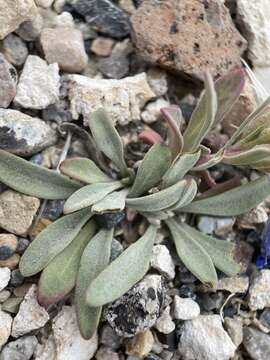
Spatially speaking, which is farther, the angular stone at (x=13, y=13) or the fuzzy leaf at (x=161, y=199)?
the angular stone at (x=13, y=13)

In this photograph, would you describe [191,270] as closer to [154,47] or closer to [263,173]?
[263,173]

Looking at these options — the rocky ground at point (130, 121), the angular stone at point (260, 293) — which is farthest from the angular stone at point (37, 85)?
the angular stone at point (260, 293)

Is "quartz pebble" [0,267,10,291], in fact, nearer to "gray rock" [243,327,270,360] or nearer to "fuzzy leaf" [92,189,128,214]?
"fuzzy leaf" [92,189,128,214]

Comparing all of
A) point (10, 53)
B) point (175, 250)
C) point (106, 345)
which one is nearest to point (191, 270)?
point (175, 250)

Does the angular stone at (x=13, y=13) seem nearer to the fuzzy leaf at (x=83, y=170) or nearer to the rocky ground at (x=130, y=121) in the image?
the rocky ground at (x=130, y=121)

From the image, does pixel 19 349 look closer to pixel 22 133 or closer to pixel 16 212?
pixel 16 212

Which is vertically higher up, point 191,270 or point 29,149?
point 29,149
